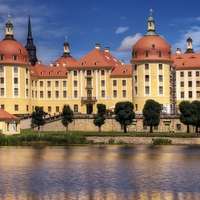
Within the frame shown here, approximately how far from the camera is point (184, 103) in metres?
79.8

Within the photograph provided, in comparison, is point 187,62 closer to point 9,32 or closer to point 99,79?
point 99,79

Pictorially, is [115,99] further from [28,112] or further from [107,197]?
[107,197]

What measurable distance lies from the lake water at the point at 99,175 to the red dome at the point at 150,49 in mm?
38694

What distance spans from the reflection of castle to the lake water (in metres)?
38.1

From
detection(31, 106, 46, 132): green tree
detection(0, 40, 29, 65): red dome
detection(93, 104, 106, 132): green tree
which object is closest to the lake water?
detection(93, 104, 106, 132): green tree

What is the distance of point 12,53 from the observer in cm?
9812

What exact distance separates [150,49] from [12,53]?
22.7 meters

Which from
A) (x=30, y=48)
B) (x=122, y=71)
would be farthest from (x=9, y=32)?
(x=122, y=71)

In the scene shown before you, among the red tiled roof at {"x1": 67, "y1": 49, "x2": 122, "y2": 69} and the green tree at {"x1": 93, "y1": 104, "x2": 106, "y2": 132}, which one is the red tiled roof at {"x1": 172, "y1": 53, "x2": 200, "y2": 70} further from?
the green tree at {"x1": 93, "y1": 104, "x2": 106, "y2": 132}

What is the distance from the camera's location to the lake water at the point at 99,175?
3203 cm

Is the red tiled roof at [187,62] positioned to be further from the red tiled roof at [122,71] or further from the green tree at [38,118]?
the green tree at [38,118]

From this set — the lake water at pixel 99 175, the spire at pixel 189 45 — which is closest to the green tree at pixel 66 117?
the lake water at pixel 99 175

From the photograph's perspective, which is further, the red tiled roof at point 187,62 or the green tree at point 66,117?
the red tiled roof at point 187,62

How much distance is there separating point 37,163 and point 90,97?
55397 millimetres
